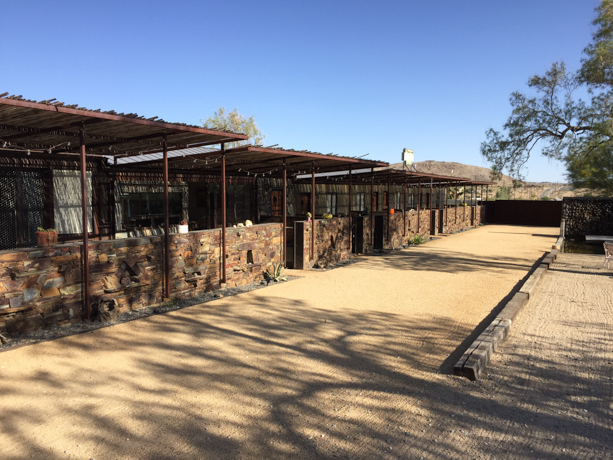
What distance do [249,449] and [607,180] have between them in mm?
26466

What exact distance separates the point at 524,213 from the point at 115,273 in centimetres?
3016

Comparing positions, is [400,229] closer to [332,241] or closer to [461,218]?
[332,241]

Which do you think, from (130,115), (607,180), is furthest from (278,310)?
(607,180)

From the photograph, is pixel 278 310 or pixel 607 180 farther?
pixel 607 180

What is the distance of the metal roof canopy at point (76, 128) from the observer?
5.25 m

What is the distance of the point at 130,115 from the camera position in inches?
234

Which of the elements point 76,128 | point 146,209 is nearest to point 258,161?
point 146,209

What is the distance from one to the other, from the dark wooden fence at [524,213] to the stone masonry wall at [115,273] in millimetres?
26276

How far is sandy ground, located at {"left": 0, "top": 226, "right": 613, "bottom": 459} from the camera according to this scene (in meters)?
3.23

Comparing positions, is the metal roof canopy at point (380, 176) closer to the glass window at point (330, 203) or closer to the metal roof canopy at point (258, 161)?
the glass window at point (330, 203)

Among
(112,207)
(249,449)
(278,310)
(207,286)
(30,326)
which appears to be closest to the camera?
(249,449)

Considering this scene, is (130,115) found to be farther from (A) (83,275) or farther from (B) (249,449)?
(B) (249,449)

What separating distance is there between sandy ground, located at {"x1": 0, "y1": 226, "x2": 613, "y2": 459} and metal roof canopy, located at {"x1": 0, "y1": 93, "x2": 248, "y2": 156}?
9.10ft

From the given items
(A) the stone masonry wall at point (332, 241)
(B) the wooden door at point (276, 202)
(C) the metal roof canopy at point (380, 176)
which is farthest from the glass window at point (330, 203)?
(A) the stone masonry wall at point (332, 241)
